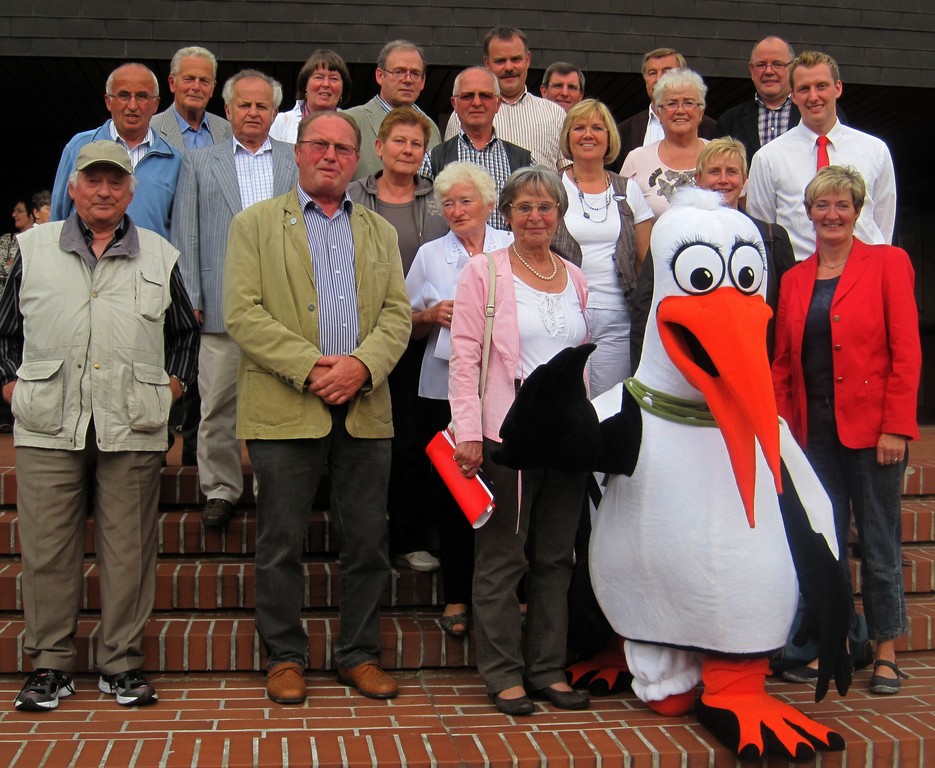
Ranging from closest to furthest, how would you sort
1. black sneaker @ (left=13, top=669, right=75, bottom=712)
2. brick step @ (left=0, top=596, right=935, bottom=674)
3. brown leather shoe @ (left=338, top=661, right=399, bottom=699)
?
1. black sneaker @ (left=13, top=669, right=75, bottom=712)
2. brown leather shoe @ (left=338, top=661, right=399, bottom=699)
3. brick step @ (left=0, top=596, right=935, bottom=674)

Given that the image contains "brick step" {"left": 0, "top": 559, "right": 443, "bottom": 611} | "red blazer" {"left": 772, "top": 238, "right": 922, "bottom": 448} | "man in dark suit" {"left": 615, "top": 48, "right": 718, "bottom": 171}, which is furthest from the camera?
"man in dark suit" {"left": 615, "top": 48, "right": 718, "bottom": 171}

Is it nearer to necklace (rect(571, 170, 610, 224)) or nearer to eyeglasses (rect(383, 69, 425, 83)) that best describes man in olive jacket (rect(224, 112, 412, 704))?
necklace (rect(571, 170, 610, 224))

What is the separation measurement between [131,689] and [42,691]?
294 mm

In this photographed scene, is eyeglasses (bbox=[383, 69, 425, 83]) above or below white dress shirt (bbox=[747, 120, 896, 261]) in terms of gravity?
above

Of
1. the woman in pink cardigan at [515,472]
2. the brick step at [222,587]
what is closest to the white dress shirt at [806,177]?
the woman in pink cardigan at [515,472]

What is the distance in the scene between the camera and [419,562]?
4.64m

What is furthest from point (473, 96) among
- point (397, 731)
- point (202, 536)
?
point (397, 731)

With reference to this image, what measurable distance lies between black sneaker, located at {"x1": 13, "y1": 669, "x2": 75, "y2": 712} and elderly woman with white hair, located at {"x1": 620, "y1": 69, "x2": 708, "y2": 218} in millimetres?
3186

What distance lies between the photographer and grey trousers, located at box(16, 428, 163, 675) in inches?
152

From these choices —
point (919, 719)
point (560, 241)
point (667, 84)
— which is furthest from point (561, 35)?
point (919, 719)

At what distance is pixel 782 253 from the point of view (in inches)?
181

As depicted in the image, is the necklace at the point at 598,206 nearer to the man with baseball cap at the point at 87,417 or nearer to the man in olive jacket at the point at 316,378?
the man in olive jacket at the point at 316,378

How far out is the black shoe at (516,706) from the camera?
3.81 meters

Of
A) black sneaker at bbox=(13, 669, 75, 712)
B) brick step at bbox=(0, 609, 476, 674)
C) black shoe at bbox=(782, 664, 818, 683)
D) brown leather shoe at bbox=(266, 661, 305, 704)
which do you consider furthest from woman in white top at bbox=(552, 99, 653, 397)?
black sneaker at bbox=(13, 669, 75, 712)
